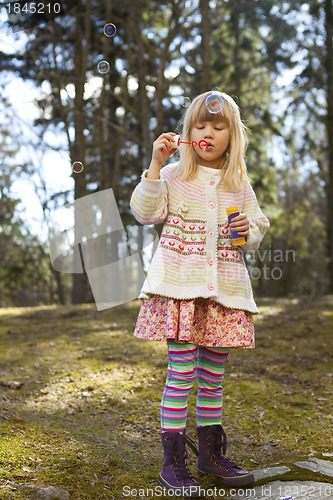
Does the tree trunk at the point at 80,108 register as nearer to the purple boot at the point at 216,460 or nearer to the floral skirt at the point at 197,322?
the floral skirt at the point at 197,322

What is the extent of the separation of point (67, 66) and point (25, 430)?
9615 mm

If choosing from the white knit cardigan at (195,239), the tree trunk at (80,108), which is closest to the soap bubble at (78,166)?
the white knit cardigan at (195,239)

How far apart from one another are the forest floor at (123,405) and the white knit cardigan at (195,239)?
86 cm

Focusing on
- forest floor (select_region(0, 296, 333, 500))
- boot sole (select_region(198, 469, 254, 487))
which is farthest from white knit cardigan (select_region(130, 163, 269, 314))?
forest floor (select_region(0, 296, 333, 500))

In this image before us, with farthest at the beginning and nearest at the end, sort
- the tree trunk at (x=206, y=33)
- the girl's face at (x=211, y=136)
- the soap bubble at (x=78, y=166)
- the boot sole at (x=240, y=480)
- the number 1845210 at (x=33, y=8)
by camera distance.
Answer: the number 1845210 at (x=33, y=8), the tree trunk at (x=206, y=33), the soap bubble at (x=78, y=166), the girl's face at (x=211, y=136), the boot sole at (x=240, y=480)

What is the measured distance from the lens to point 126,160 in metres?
13.0

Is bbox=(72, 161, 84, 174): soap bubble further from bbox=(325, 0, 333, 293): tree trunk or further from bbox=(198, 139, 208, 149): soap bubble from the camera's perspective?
bbox=(325, 0, 333, 293): tree trunk

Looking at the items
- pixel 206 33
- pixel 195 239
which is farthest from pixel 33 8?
pixel 195 239

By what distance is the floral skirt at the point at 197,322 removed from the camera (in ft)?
7.52

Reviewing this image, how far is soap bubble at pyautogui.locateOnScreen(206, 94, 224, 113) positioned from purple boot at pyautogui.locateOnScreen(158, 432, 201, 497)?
1.51m

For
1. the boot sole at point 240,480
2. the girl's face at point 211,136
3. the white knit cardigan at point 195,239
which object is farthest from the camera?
the girl's face at point 211,136

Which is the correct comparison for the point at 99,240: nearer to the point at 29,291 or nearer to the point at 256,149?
the point at 256,149

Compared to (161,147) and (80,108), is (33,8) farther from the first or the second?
(161,147)

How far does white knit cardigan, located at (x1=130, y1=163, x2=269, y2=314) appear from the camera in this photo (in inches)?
92.4
